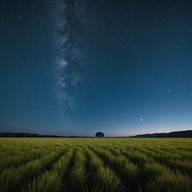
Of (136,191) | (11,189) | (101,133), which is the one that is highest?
(101,133)

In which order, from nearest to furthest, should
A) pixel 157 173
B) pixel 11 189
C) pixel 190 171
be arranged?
pixel 11 189 → pixel 157 173 → pixel 190 171

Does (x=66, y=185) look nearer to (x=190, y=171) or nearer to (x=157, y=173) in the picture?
(x=157, y=173)

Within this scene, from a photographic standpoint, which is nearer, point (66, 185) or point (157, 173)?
point (66, 185)

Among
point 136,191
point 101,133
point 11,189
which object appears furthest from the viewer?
point 101,133

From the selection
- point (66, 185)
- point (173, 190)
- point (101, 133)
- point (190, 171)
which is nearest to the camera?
point (173, 190)

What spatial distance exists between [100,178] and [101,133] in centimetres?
13345

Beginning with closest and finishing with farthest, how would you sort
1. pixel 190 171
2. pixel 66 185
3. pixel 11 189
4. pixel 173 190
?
pixel 173 190
pixel 11 189
pixel 66 185
pixel 190 171

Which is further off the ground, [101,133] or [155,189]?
[101,133]

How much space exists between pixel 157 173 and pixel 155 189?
2.55 feet

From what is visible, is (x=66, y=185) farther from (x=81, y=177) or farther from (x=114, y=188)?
(x=114, y=188)

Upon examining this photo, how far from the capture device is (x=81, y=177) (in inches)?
91.8

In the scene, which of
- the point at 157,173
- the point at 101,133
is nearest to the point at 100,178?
the point at 157,173

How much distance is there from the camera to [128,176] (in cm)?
255

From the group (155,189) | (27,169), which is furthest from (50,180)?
(155,189)
